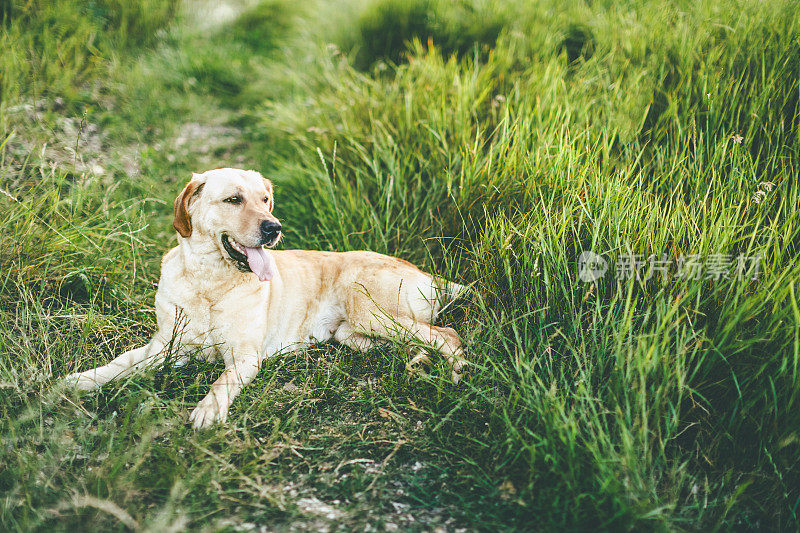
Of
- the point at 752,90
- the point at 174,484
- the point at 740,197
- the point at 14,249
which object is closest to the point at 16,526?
the point at 174,484

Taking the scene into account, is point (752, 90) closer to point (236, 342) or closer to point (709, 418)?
point (709, 418)

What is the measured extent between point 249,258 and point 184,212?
1.34ft

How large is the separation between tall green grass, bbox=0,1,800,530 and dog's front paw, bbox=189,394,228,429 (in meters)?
0.08

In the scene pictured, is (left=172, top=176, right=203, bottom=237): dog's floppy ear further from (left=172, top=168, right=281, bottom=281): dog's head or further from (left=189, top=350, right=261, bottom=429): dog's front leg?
(left=189, top=350, right=261, bottom=429): dog's front leg

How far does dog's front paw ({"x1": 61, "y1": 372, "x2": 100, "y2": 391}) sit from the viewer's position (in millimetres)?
2531

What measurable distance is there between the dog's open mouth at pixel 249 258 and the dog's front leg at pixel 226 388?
439 millimetres

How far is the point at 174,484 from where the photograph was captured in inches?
79.5

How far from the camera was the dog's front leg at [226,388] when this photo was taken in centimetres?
244

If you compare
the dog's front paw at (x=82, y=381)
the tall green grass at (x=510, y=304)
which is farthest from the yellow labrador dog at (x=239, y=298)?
the tall green grass at (x=510, y=304)

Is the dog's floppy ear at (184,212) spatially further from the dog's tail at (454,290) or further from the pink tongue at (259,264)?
the dog's tail at (454,290)

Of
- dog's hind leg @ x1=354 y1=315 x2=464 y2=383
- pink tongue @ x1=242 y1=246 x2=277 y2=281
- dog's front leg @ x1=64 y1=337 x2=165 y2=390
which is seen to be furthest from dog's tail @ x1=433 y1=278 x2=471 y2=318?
dog's front leg @ x1=64 y1=337 x2=165 y2=390

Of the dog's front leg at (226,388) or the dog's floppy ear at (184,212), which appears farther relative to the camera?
the dog's floppy ear at (184,212)

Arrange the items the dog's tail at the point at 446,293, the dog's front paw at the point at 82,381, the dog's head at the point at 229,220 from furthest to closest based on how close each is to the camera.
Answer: the dog's tail at the point at 446,293
the dog's head at the point at 229,220
the dog's front paw at the point at 82,381

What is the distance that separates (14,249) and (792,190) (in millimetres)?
4205
